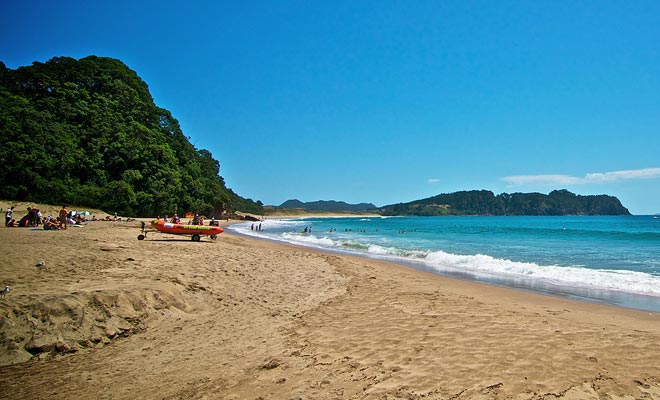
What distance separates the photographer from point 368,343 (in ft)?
18.5

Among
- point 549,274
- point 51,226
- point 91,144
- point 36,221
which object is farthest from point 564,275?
point 91,144

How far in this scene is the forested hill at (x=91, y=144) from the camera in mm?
41750

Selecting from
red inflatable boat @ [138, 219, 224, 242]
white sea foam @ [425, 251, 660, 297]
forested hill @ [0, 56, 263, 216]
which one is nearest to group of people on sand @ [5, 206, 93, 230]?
red inflatable boat @ [138, 219, 224, 242]

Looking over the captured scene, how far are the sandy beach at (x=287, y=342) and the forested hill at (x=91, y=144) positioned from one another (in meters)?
42.9

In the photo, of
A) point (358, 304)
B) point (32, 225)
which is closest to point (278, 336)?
point (358, 304)

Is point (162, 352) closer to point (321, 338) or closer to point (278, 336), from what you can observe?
point (278, 336)

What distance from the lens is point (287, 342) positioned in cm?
574

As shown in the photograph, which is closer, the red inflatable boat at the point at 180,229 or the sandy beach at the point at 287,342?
the sandy beach at the point at 287,342

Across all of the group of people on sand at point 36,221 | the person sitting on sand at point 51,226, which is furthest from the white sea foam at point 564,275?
the group of people on sand at point 36,221

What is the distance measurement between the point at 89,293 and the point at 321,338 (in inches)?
166

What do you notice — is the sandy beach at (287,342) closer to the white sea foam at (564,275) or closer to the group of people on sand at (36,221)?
the white sea foam at (564,275)

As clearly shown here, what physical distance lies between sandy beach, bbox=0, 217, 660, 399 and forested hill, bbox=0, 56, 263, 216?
4290cm

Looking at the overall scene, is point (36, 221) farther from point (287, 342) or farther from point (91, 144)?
point (91, 144)

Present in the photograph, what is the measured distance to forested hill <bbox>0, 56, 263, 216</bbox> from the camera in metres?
41.8
